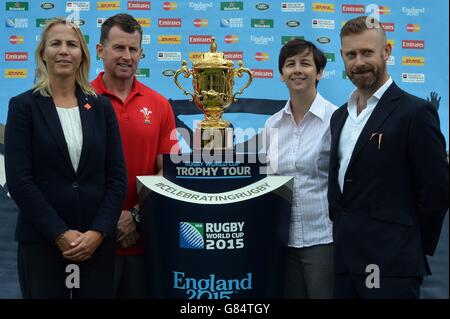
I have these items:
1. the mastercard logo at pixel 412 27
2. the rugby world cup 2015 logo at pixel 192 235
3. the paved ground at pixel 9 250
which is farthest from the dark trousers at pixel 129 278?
the mastercard logo at pixel 412 27

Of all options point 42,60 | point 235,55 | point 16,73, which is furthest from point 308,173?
point 16,73

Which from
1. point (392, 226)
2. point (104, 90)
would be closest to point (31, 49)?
point (104, 90)

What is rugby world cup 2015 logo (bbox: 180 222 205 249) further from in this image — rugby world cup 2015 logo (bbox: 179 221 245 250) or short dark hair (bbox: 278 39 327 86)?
short dark hair (bbox: 278 39 327 86)

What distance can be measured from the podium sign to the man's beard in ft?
1.43

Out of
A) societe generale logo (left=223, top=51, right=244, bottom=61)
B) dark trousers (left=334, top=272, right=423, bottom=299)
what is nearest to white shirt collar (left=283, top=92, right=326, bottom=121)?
dark trousers (left=334, top=272, right=423, bottom=299)

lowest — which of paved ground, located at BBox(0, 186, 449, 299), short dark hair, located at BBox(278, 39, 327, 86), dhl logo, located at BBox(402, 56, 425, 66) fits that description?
paved ground, located at BBox(0, 186, 449, 299)

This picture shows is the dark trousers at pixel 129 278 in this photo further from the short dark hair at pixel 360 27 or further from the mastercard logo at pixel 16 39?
the mastercard logo at pixel 16 39

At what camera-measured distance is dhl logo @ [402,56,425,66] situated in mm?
3199

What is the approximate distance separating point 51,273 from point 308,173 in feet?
3.31

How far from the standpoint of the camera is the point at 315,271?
2221 millimetres

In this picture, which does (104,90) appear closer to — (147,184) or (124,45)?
(124,45)

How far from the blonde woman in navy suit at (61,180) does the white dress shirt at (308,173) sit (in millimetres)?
658

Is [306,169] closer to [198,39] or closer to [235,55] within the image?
[235,55]
